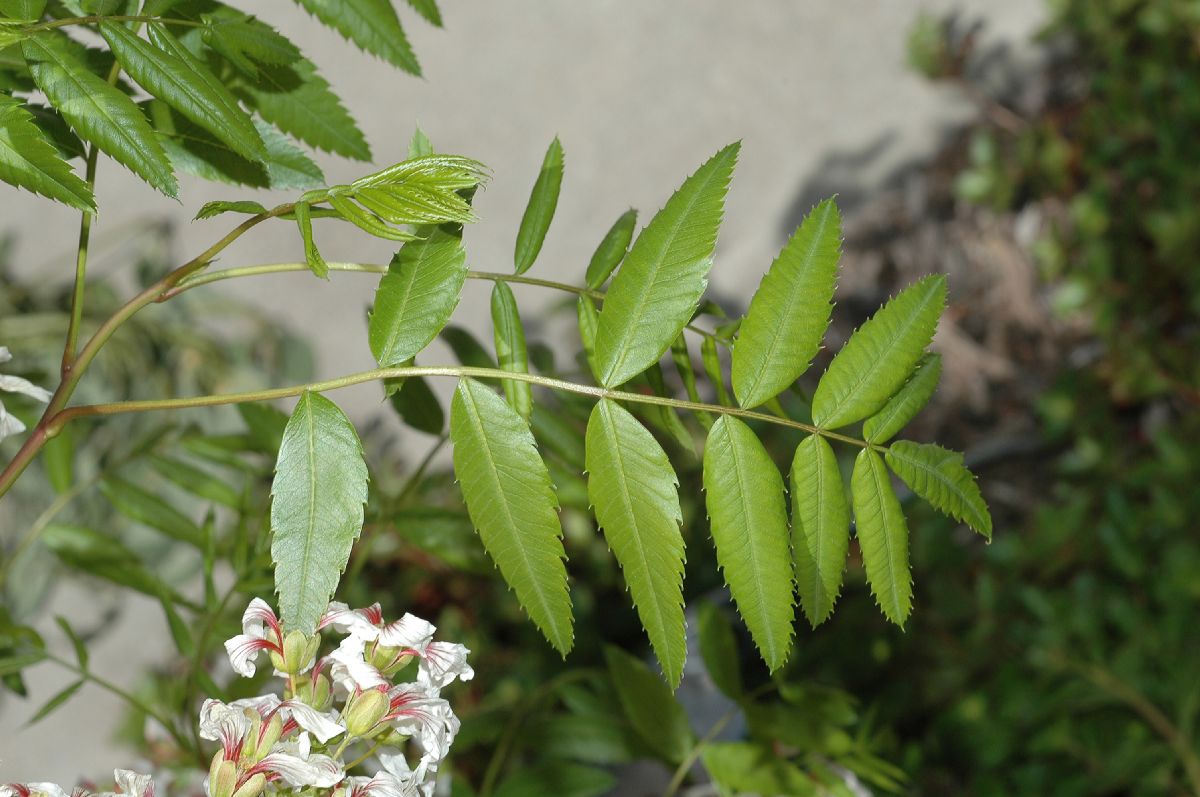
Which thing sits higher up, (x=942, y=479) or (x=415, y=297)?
(x=415, y=297)

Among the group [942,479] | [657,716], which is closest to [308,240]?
[942,479]

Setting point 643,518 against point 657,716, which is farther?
point 657,716

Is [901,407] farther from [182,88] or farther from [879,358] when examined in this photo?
[182,88]

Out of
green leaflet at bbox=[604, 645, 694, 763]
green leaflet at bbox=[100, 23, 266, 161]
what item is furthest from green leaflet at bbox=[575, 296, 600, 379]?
green leaflet at bbox=[604, 645, 694, 763]

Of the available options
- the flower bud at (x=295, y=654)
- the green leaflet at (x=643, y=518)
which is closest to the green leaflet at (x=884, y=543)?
the green leaflet at (x=643, y=518)

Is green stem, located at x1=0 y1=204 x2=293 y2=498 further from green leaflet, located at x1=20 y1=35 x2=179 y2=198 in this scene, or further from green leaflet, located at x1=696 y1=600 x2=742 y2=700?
green leaflet, located at x1=696 y1=600 x2=742 y2=700

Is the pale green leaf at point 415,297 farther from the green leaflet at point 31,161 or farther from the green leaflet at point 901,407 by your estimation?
the green leaflet at point 901,407
